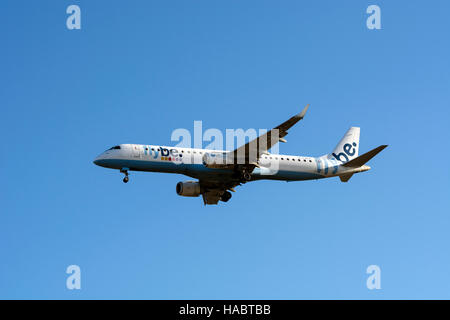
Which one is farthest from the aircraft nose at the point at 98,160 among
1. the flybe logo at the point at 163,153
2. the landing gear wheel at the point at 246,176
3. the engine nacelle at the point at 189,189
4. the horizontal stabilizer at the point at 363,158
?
the horizontal stabilizer at the point at 363,158

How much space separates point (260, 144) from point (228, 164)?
3395mm

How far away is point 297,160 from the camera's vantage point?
196 feet

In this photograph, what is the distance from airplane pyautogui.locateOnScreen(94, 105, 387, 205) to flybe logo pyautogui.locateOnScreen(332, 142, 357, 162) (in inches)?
4.1

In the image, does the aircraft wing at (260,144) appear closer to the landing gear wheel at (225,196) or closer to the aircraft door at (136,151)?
the landing gear wheel at (225,196)

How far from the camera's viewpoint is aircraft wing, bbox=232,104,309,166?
51.2 m

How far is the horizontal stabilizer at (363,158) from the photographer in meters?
56.4

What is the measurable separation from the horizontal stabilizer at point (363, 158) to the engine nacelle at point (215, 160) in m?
12.1

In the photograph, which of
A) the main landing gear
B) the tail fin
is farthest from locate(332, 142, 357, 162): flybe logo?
the main landing gear

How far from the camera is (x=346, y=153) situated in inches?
2527

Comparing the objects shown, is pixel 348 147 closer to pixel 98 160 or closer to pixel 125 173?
pixel 125 173

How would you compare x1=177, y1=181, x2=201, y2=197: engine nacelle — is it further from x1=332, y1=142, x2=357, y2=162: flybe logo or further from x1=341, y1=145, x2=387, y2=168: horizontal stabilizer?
x1=341, y1=145, x2=387, y2=168: horizontal stabilizer

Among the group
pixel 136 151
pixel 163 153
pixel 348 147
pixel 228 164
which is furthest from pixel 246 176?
pixel 348 147
